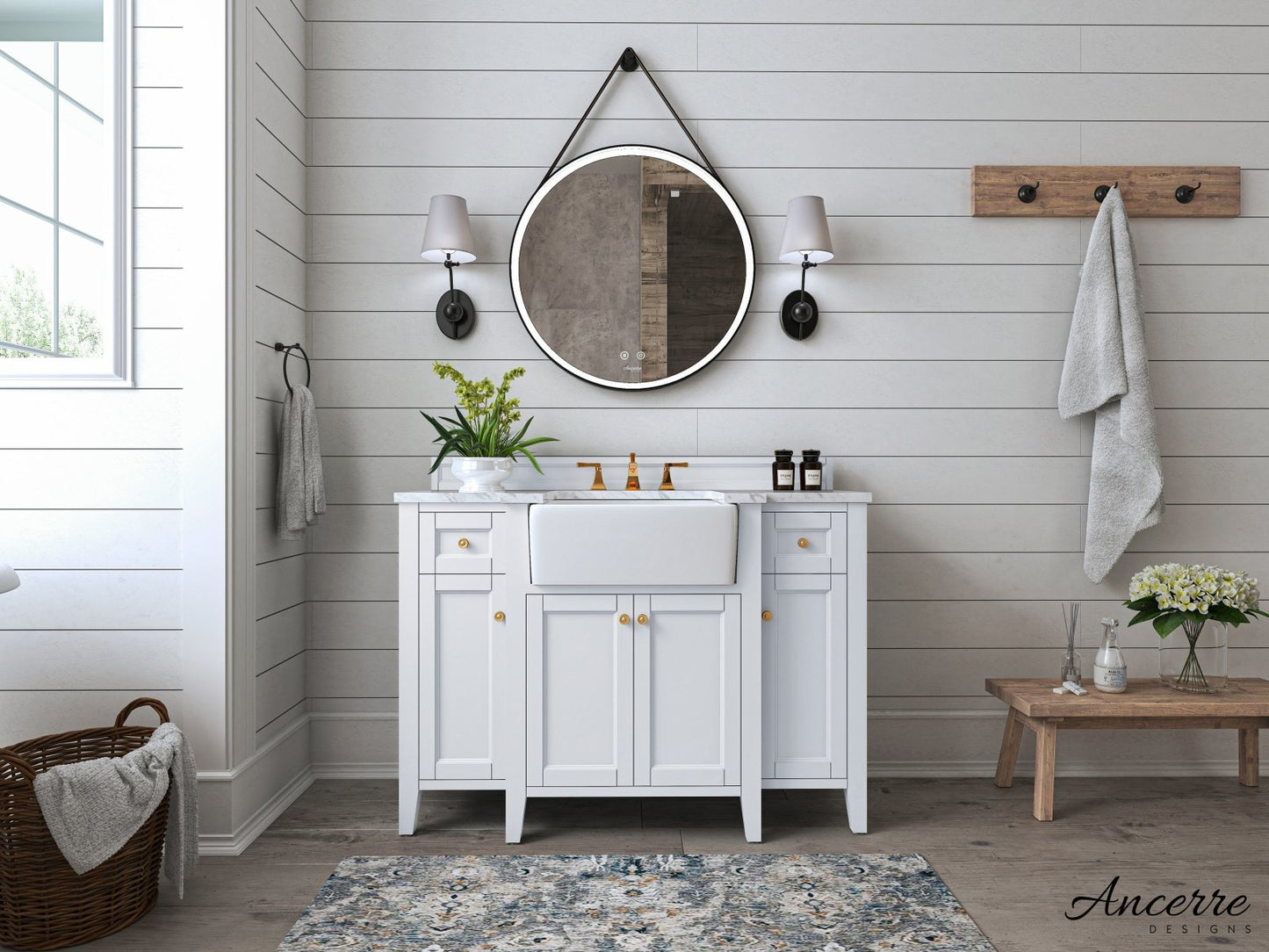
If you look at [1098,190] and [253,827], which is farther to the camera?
[1098,190]

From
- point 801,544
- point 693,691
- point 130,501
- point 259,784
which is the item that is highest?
point 130,501

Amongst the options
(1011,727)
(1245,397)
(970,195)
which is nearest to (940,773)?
(1011,727)

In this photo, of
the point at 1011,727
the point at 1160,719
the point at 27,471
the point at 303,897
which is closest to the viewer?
the point at 303,897

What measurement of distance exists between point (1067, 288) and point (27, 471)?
2.98 metres

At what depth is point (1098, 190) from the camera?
109 inches

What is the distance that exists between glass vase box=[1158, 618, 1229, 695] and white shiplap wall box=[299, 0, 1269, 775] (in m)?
0.22

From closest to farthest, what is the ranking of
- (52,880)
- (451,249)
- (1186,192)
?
1. (52,880)
2. (451,249)
3. (1186,192)

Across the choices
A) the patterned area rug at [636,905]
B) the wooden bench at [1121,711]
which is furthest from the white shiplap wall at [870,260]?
the patterned area rug at [636,905]

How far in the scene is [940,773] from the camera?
2.81m

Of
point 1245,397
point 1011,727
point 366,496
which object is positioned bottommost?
point 1011,727

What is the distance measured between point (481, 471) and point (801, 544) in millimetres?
Result: 866

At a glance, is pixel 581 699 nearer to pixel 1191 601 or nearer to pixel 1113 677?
pixel 1113 677

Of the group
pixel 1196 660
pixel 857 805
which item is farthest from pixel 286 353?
pixel 1196 660

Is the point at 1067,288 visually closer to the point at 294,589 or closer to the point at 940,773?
the point at 940,773
